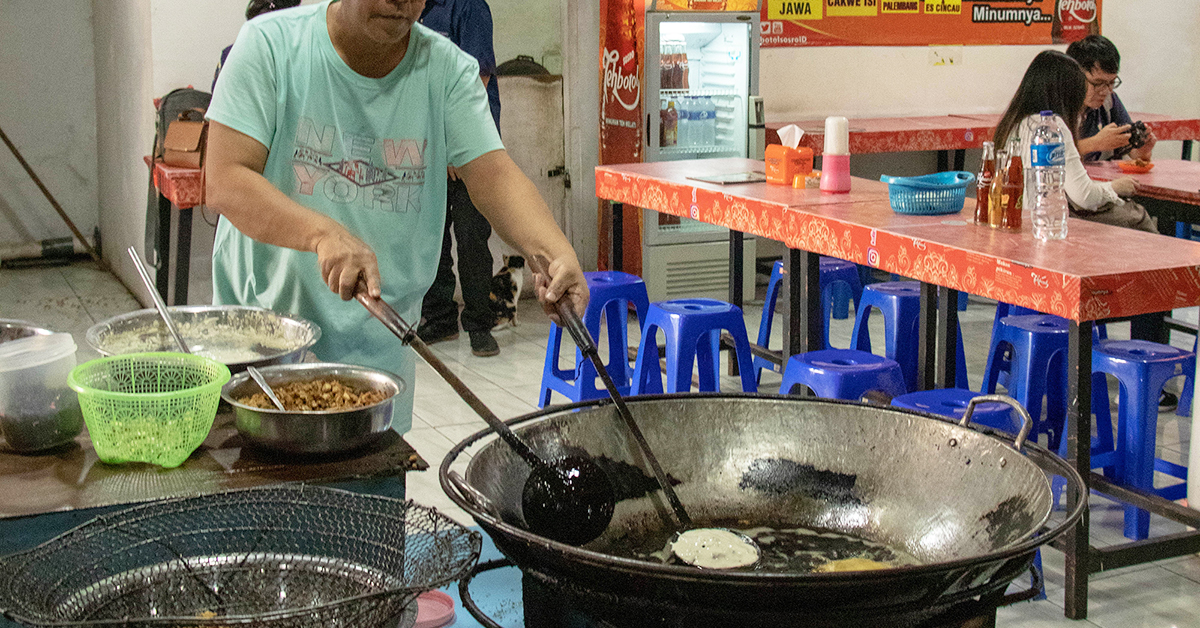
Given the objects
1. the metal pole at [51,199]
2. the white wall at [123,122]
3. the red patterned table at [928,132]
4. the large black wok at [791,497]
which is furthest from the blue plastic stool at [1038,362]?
the metal pole at [51,199]

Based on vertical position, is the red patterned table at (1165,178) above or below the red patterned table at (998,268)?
above

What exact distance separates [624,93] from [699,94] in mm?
557

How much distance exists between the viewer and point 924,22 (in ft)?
25.5

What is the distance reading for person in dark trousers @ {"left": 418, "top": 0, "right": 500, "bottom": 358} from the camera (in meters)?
5.42

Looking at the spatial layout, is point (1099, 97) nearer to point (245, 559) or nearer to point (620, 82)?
point (620, 82)

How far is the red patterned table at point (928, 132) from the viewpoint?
6.64m

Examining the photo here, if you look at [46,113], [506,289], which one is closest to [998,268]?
[506,289]

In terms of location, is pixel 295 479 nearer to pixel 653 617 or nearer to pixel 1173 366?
pixel 653 617

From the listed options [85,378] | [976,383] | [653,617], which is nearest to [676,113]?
[976,383]

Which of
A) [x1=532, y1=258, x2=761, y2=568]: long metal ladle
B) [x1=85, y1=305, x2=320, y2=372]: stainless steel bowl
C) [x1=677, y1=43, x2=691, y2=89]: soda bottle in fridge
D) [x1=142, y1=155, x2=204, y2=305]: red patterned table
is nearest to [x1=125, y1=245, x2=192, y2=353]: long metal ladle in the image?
[x1=85, y1=305, x2=320, y2=372]: stainless steel bowl

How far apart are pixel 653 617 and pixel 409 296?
4.04 feet

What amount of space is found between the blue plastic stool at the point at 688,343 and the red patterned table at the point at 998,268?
0.29 meters

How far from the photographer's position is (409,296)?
2322 millimetres

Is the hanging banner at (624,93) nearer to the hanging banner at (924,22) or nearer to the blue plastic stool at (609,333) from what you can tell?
the hanging banner at (924,22)
